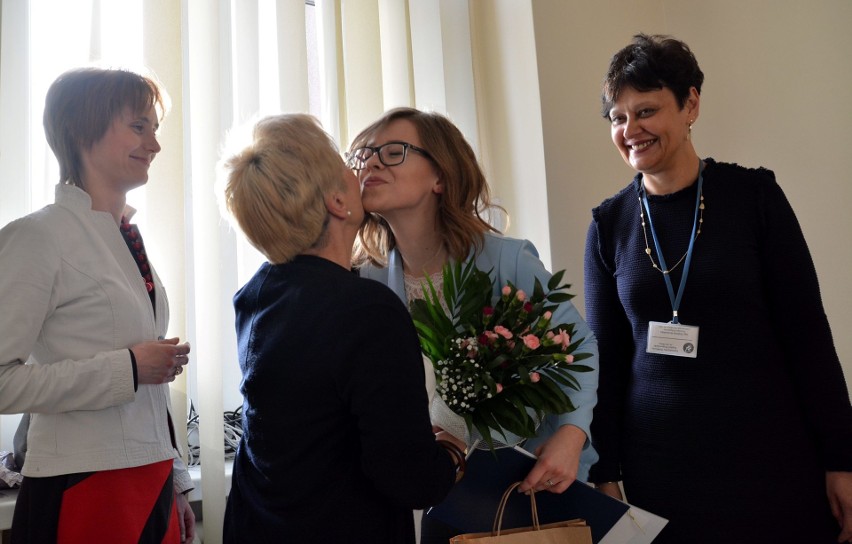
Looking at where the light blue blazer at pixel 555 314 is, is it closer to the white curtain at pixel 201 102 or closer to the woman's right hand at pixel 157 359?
the woman's right hand at pixel 157 359

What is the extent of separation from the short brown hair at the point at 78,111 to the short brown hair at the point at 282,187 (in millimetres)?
545

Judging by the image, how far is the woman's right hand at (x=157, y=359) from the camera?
1.61 metres

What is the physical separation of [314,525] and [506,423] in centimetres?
40

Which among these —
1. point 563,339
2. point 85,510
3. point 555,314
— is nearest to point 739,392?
point 555,314

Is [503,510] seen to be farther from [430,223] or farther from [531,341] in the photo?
[430,223]

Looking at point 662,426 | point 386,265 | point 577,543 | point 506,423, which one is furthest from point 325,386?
point 662,426

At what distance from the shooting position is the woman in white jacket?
1.51 metres

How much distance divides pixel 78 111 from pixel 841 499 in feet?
6.46

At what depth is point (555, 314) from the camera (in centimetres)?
170

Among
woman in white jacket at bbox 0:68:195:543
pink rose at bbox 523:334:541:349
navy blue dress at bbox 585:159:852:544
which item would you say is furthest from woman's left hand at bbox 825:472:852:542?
woman in white jacket at bbox 0:68:195:543

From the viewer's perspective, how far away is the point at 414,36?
2.96 meters

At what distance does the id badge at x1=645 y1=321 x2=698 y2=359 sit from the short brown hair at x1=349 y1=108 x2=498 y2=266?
1.61ft

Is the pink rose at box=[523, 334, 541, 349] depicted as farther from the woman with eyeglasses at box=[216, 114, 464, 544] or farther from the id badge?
the id badge

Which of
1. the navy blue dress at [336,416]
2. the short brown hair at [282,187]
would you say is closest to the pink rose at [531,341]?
the navy blue dress at [336,416]
